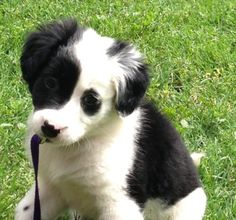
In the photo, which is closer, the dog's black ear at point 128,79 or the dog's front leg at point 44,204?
the dog's black ear at point 128,79

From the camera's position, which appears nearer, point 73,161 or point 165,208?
point 73,161

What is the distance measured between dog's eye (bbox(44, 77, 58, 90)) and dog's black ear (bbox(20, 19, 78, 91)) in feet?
0.36

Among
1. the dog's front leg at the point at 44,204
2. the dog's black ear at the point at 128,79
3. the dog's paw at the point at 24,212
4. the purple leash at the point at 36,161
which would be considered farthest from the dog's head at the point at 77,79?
the dog's paw at the point at 24,212

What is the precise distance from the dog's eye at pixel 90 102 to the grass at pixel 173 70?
41.2 inches

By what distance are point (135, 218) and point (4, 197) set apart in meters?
0.91

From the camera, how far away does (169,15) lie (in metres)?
7.02

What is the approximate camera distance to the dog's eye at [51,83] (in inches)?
133

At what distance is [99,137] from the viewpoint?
3.71 metres

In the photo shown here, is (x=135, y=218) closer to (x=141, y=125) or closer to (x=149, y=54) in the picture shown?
(x=141, y=125)

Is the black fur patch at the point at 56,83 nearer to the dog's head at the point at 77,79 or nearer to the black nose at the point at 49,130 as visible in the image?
the dog's head at the point at 77,79

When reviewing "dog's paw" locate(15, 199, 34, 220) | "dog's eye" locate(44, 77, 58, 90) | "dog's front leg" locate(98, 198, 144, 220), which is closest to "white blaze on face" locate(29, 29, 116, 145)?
"dog's eye" locate(44, 77, 58, 90)

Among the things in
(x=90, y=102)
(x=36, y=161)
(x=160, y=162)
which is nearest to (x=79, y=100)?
(x=90, y=102)

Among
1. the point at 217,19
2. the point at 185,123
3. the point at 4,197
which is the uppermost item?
the point at 4,197

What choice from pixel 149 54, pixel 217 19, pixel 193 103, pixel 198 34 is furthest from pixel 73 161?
pixel 217 19
